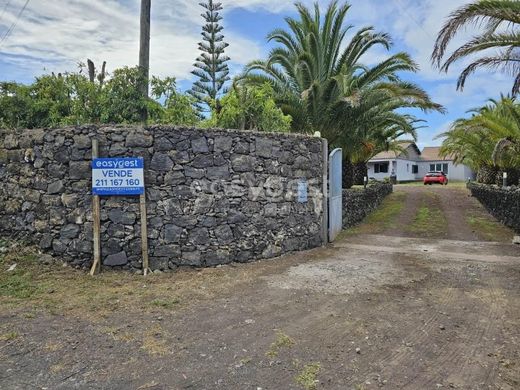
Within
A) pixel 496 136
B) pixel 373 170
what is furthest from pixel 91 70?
pixel 373 170

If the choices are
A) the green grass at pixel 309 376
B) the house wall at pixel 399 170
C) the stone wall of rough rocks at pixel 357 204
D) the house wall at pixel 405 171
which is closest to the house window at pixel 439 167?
the house wall at pixel 405 171

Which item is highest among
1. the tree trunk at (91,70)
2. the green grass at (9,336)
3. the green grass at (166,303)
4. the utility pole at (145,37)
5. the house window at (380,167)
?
the utility pole at (145,37)

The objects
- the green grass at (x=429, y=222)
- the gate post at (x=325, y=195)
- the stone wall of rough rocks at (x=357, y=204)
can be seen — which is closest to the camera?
the gate post at (x=325, y=195)

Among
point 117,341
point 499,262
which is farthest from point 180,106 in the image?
point 499,262

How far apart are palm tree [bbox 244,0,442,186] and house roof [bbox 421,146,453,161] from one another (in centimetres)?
4057

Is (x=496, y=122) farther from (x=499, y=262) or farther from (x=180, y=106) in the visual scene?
(x=180, y=106)

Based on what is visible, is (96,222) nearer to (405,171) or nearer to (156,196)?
(156,196)

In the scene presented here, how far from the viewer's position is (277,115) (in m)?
10.2

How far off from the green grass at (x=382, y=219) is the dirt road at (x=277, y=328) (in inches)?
164

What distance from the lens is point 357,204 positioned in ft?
44.1

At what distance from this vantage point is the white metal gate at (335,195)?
390 inches

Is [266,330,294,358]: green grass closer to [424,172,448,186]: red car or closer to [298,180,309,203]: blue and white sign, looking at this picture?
[298,180,309,203]: blue and white sign

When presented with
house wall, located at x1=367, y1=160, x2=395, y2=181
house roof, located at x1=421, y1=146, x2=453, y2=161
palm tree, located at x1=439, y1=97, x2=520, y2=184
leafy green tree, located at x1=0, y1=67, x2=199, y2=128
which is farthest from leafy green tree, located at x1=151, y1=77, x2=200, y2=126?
house roof, located at x1=421, y1=146, x2=453, y2=161

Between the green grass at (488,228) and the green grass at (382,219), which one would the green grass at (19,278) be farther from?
the green grass at (488,228)
